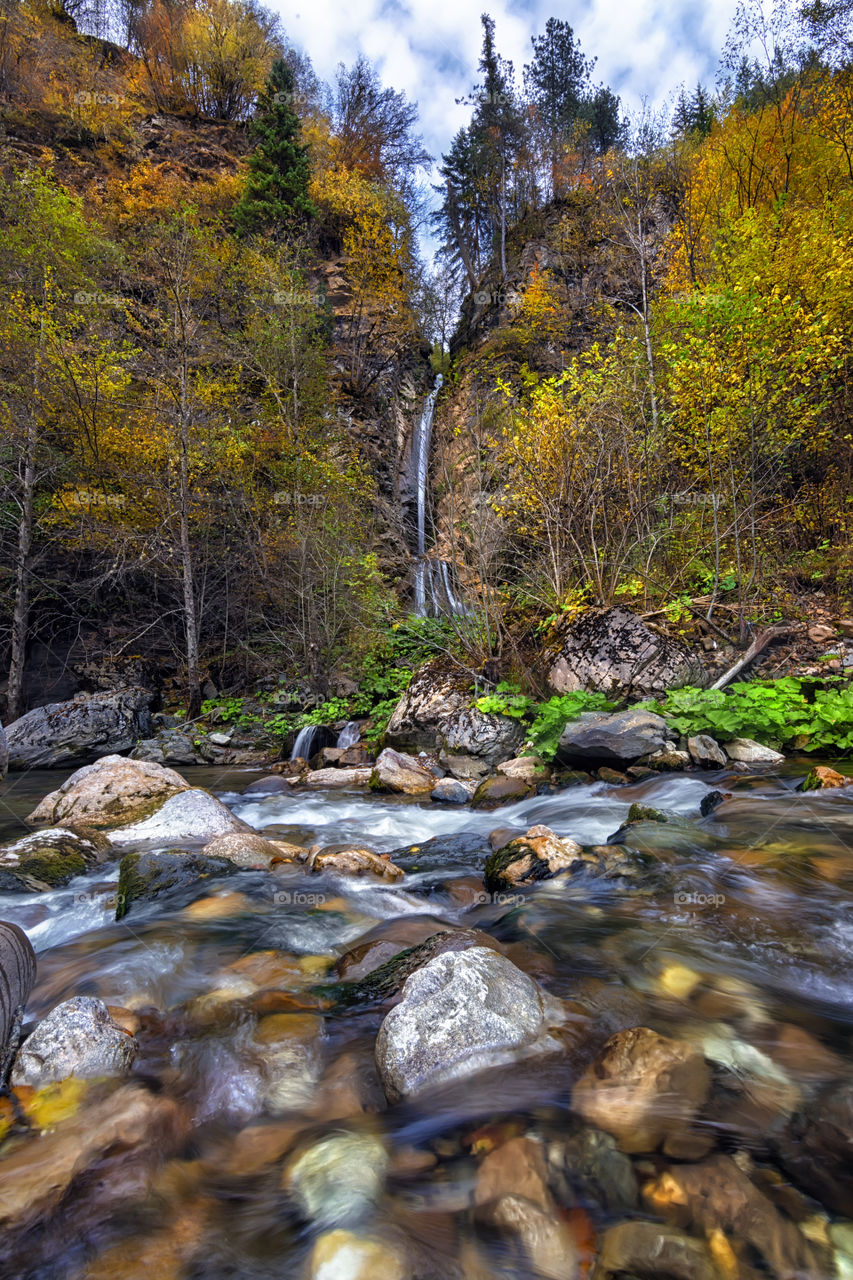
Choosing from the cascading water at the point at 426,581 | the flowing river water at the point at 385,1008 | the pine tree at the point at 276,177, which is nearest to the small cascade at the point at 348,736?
the cascading water at the point at 426,581

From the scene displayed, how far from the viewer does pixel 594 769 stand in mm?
6449

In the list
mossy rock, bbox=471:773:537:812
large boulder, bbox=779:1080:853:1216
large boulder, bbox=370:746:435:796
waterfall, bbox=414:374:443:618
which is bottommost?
large boulder, bbox=370:746:435:796

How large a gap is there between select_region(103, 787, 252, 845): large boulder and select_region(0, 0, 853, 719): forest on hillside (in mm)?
4598

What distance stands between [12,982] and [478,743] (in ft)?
18.8

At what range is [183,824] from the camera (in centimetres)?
510

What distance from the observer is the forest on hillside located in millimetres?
8711

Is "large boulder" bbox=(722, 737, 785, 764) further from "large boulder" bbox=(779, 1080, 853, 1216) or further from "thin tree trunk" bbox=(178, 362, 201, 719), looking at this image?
"thin tree trunk" bbox=(178, 362, 201, 719)

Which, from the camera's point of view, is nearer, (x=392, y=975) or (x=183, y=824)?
(x=392, y=975)

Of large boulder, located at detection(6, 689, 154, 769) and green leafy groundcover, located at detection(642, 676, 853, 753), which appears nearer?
green leafy groundcover, located at detection(642, 676, 853, 753)

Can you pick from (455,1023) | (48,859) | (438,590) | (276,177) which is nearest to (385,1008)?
(455,1023)

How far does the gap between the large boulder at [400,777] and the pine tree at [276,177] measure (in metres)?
20.5

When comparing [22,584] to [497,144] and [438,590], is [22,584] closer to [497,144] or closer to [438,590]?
[438,590]

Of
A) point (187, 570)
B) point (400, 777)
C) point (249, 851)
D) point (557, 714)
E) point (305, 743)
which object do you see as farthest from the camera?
point (187, 570)

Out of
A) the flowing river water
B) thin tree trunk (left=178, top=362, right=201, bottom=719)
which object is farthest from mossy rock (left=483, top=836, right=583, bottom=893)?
thin tree trunk (left=178, top=362, right=201, bottom=719)
